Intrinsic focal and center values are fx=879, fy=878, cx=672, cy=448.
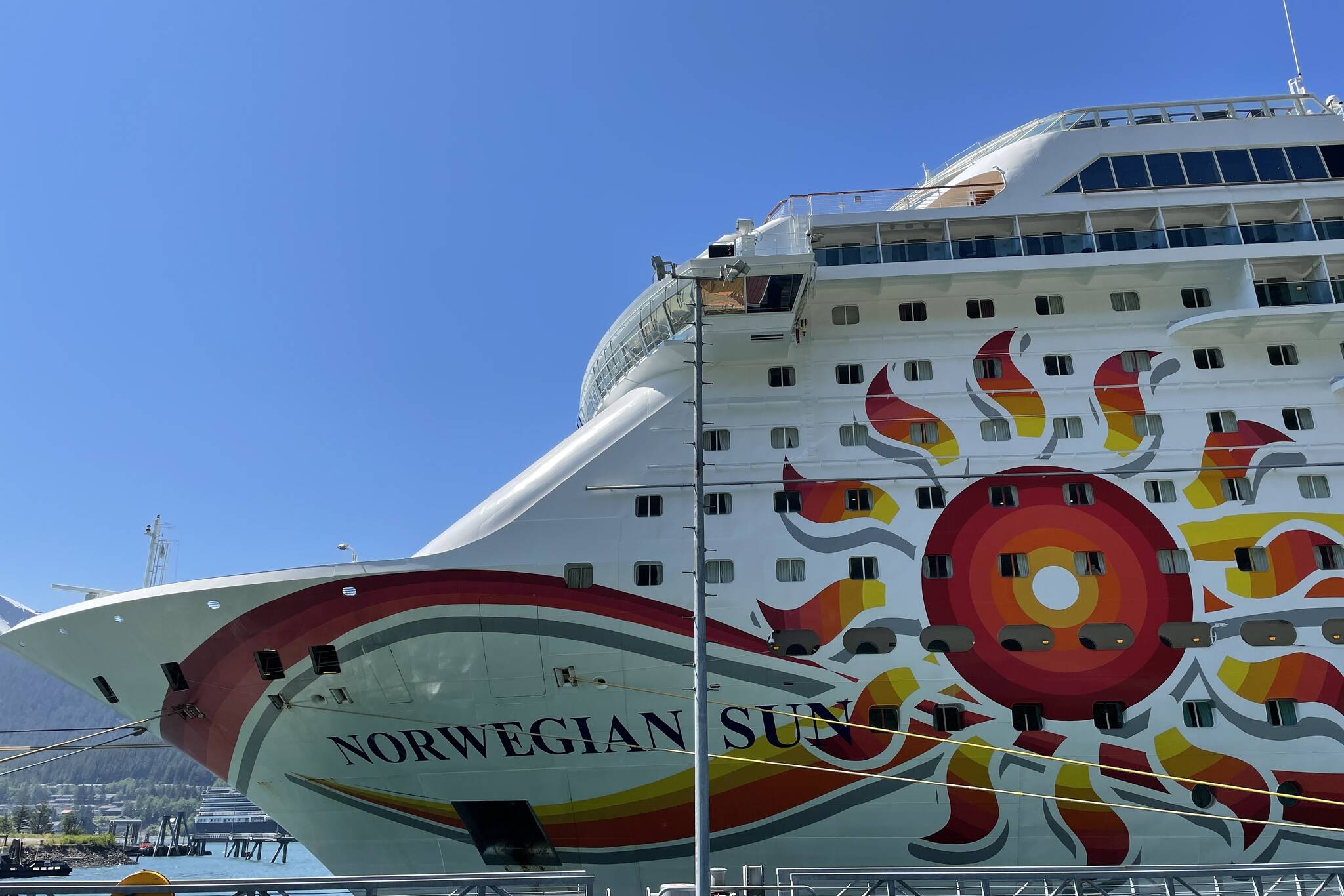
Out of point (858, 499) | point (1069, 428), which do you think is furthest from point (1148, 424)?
point (858, 499)

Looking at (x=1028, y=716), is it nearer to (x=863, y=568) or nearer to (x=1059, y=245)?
(x=863, y=568)

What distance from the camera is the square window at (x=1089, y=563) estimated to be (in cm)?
1456

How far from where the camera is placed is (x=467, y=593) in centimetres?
1438

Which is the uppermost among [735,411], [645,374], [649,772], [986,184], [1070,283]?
[986,184]

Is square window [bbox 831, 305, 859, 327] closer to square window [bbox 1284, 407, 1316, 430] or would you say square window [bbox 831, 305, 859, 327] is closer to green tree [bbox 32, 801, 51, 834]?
square window [bbox 1284, 407, 1316, 430]

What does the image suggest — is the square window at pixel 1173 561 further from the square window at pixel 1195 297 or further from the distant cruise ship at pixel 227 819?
the distant cruise ship at pixel 227 819

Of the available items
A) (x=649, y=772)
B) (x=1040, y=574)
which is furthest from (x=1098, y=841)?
(x=649, y=772)

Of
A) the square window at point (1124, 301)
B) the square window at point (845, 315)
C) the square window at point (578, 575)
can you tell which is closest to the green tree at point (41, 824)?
the square window at point (578, 575)

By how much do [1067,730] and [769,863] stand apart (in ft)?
16.8

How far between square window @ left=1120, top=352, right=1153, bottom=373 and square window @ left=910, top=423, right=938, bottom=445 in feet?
12.7

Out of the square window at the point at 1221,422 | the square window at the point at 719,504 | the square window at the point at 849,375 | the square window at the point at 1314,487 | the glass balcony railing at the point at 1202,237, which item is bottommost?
the square window at the point at 719,504

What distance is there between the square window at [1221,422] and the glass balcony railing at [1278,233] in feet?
11.7

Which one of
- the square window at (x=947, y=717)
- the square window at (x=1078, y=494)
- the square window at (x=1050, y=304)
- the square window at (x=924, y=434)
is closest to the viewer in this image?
the square window at (x=947, y=717)

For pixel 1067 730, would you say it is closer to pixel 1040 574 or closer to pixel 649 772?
pixel 1040 574
